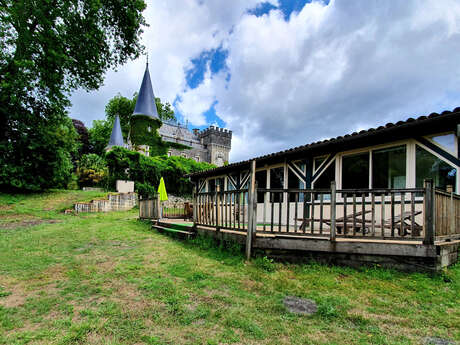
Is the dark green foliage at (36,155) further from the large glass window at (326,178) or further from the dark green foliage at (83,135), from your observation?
the dark green foliage at (83,135)

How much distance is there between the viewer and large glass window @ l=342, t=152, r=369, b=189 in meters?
6.64

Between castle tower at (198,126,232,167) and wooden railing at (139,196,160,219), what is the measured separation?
3375 cm

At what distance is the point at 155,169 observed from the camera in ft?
72.5

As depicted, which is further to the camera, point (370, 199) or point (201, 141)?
point (201, 141)

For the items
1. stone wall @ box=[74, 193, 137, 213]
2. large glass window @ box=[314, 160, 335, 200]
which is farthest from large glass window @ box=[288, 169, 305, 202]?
stone wall @ box=[74, 193, 137, 213]

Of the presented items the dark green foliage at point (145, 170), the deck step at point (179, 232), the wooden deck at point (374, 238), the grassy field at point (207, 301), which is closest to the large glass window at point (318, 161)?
the wooden deck at point (374, 238)

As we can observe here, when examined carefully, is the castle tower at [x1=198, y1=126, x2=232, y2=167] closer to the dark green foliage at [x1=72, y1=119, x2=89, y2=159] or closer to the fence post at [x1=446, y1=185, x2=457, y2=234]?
the dark green foliage at [x1=72, y1=119, x2=89, y2=159]

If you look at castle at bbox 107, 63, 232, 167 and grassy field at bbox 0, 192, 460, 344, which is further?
castle at bbox 107, 63, 232, 167

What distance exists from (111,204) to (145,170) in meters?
5.88

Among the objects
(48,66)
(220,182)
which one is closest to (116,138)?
(48,66)

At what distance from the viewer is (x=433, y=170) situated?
5488 mm

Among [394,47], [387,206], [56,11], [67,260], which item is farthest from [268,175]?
[56,11]

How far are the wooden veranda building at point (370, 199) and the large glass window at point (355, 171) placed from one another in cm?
3

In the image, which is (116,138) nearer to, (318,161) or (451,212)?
(318,161)
